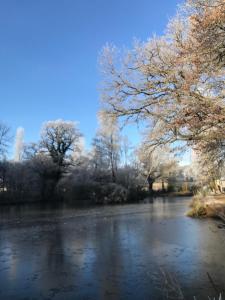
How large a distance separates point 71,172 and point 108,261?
32.4 m

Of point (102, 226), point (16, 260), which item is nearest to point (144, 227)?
point (102, 226)

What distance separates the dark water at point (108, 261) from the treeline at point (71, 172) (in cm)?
2235

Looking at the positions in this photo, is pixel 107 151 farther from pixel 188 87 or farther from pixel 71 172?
pixel 188 87

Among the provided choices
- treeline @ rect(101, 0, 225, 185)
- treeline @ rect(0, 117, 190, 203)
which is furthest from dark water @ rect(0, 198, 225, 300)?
treeline @ rect(0, 117, 190, 203)

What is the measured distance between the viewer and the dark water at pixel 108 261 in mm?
7535

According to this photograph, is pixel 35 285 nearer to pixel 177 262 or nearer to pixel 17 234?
pixel 177 262

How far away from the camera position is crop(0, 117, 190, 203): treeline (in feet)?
129

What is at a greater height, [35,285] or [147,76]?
[147,76]

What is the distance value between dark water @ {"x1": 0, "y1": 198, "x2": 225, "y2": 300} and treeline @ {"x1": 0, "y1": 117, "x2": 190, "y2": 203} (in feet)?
73.3

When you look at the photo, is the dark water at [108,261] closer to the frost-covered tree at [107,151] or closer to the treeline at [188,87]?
the treeline at [188,87]

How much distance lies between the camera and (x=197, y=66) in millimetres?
8016

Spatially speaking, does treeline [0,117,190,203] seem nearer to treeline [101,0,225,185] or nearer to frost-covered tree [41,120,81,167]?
frost-covered tree [41,120,81,167]

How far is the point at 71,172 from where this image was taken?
4200 centimetres

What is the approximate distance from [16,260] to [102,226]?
7.04 m
